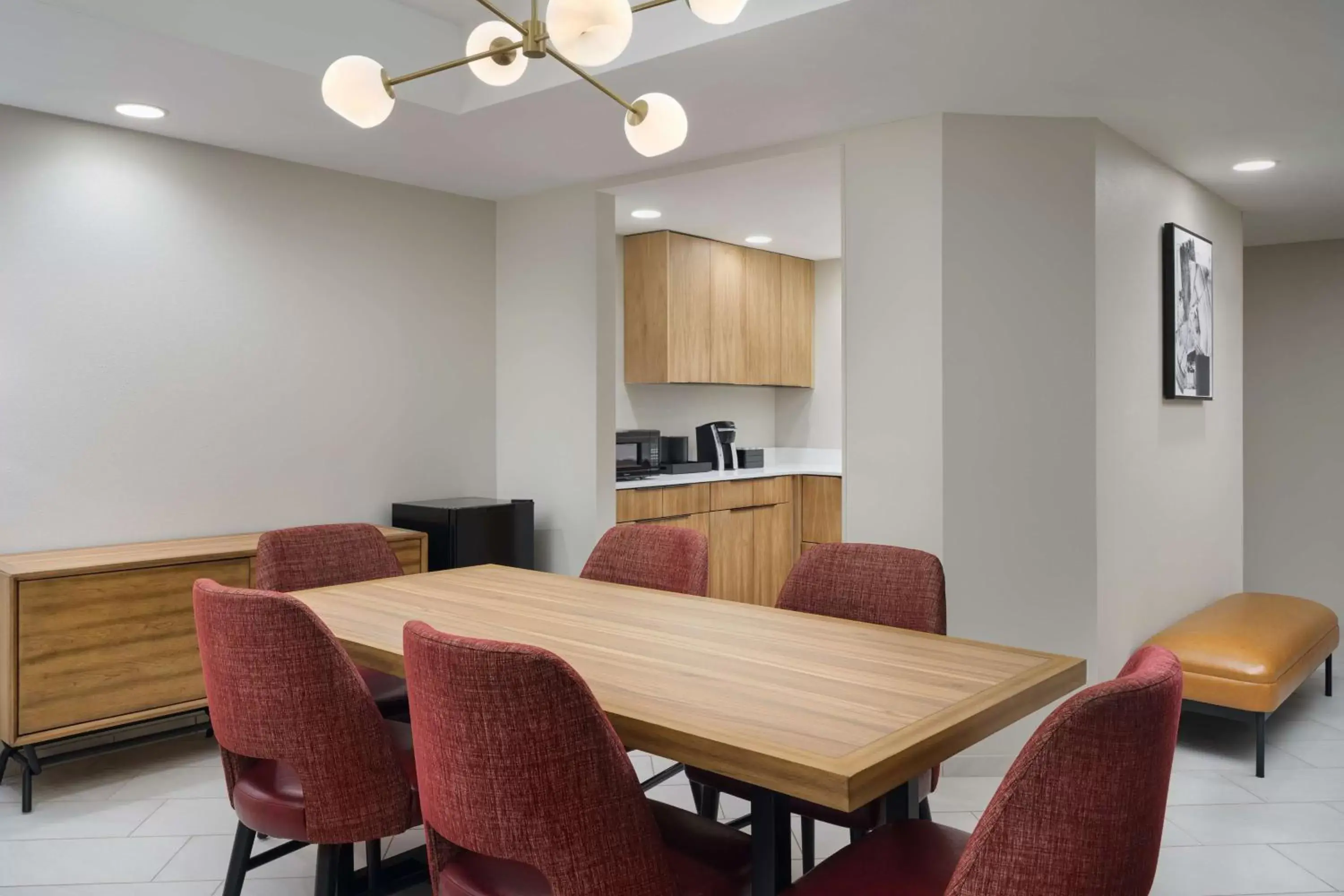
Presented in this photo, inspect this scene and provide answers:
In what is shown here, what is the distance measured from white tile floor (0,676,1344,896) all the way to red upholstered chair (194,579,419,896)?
820 millimetres

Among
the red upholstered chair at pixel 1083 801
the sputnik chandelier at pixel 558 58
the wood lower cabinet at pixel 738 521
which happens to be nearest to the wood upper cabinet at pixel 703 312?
the wood lower cabinet at pixel 738 521

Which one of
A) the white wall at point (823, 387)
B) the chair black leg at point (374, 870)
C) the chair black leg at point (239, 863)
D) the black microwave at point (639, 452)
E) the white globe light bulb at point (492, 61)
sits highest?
the white globe light bulb at point (492, 61)

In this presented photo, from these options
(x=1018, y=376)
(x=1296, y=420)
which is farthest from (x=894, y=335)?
(x=1296, y=420)

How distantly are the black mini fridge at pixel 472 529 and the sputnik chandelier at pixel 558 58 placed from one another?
244cm

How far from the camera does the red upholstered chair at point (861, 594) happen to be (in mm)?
2389

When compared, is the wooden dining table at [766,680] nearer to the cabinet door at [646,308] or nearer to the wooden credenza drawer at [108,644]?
the wooden credenza drawer at [108,644]

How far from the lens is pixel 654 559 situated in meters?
2.99

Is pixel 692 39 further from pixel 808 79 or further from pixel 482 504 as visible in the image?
pixel 482 504

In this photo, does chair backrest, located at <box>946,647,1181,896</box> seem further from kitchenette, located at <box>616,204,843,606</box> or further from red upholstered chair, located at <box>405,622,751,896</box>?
kitchenette, located at <box>616,204,843,606</box>

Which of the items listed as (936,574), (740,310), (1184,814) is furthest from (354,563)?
(740,310)

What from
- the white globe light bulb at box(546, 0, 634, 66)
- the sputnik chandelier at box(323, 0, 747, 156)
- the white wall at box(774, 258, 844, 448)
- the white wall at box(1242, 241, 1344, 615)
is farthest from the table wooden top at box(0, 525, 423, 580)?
the white wall at box(1242, 241, 1344, 615)

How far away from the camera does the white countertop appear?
5316 millimetres

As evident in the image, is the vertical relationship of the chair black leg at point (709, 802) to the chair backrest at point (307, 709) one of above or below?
below

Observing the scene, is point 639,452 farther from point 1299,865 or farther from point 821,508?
point 1299,865
